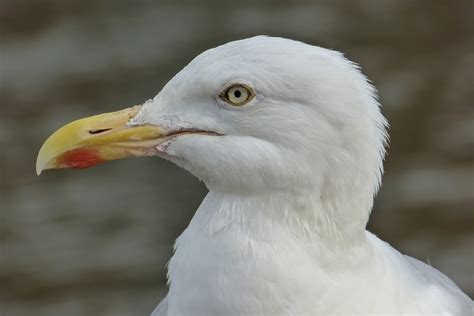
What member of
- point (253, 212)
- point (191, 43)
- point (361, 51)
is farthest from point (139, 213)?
point (253, 212)

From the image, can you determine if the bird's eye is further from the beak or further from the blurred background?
the blurred background

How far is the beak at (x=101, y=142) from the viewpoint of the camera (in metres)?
1.89

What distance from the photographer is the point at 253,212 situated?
1879 mm

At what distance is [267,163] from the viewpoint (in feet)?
5.98

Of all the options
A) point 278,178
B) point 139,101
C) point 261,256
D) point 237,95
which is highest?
point 139,101

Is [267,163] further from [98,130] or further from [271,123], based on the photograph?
[98,130]

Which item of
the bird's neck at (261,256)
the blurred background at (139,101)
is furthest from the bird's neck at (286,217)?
the blurred background at (139,101)

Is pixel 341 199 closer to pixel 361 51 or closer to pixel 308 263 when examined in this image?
pixel 308 263

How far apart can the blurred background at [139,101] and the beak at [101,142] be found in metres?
1.39

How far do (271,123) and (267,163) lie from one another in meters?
0.07

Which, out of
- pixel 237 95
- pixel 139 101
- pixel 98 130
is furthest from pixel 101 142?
pixel 139 101

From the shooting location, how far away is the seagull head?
1.81 m

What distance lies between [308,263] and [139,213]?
159 centimetres

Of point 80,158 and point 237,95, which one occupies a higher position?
point 237,95
